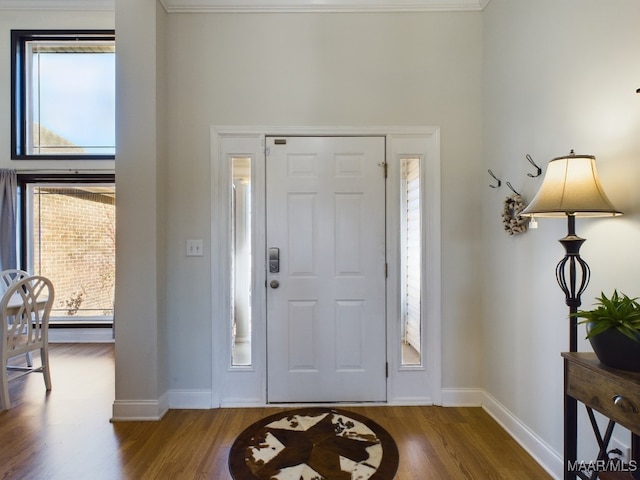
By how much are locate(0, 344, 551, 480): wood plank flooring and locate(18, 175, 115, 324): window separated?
157 cm

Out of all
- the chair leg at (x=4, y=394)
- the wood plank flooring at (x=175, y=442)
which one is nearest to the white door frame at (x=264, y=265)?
the wood plank flooring at (x=175, y=442)

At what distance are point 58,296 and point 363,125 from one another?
14.4 feet

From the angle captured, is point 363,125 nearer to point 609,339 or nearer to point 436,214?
point 436,214

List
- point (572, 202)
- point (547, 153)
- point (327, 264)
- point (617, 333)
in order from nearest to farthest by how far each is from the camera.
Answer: point (617, 333), point (572, 202), point (547, 153), point (327, 264)

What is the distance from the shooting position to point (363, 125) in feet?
8.02

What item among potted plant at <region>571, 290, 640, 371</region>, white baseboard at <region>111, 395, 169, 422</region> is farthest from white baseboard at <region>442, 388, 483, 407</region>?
white baseboard at <region>111, 395, 169, 422</region>

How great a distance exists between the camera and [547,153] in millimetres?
1772

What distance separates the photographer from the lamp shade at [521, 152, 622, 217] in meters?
1.23

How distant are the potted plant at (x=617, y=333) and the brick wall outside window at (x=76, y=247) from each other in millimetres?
4757

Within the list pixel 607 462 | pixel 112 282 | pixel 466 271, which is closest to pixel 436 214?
pixel 466 271

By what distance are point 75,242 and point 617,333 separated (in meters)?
5.15

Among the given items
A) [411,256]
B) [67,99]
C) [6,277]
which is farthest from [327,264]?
[67,99]

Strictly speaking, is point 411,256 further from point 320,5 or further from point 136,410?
point 136,410

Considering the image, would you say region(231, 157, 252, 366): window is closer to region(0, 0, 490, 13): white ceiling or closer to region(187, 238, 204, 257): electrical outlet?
region(187, 238, 204, 257): electrical outlet
